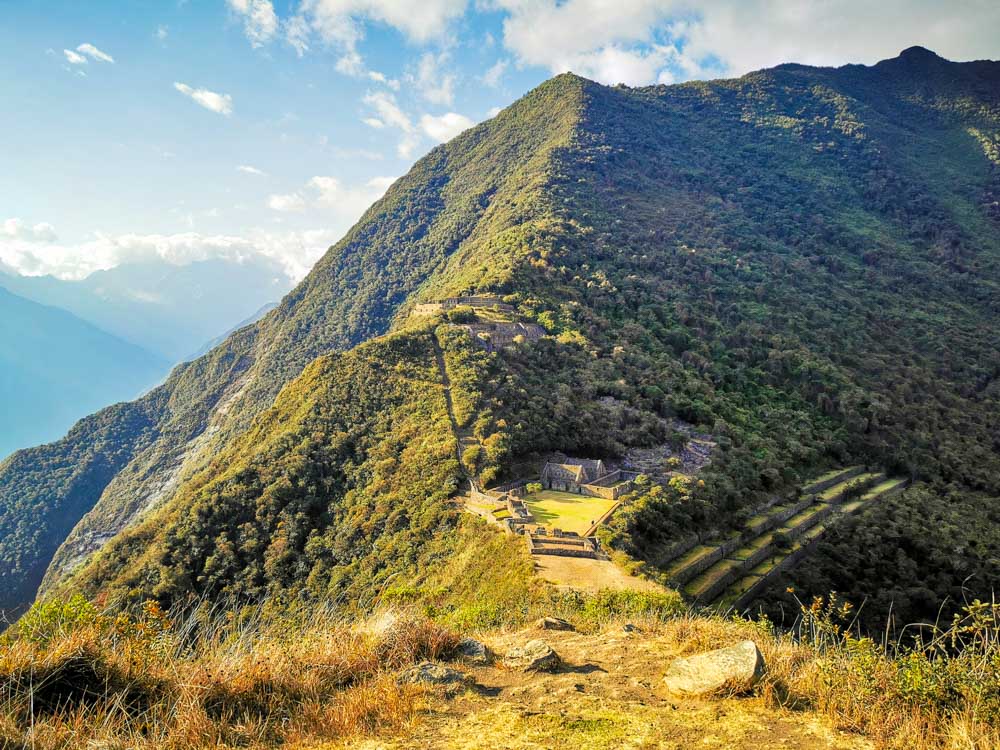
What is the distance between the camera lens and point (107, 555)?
35062mm

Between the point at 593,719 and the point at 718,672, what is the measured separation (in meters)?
1.54

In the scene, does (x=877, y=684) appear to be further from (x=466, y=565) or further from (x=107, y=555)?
(x=107, y=555)

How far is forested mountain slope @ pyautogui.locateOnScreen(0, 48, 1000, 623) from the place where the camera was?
30.0m

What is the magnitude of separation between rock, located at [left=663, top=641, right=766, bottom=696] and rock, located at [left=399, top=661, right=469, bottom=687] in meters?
2.32

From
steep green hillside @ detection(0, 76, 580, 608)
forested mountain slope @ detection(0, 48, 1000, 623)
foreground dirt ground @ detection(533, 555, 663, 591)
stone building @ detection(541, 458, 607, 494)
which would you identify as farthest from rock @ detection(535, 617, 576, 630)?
steep green hillside @ detection(0, 76, 580, 608)

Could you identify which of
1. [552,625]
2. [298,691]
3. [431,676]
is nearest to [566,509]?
[552,625]

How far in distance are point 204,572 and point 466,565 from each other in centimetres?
1745

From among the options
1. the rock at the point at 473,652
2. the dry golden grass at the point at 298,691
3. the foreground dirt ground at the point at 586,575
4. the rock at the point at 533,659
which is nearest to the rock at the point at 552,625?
the rock at the point at 533,659

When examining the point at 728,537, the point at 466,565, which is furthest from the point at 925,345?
the point at 466,565

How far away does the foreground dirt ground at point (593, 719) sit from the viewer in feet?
14.9

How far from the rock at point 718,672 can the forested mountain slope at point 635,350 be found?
33.8 ft

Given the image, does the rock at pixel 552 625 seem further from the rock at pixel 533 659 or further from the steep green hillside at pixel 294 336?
the steep green hillside at pixel 294 336

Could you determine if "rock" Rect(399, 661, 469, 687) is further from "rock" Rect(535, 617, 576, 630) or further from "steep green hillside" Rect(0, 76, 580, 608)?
"steep green hillside" Rect(0, 76, 580, 608)

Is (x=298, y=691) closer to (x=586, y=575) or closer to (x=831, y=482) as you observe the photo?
(x=586, y=575)
